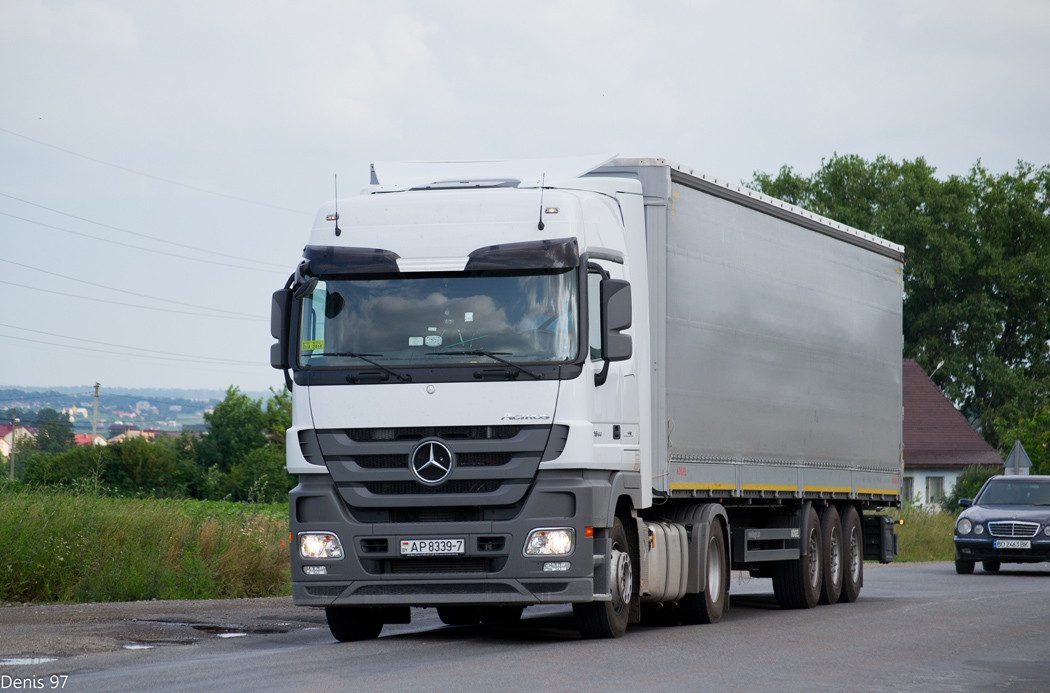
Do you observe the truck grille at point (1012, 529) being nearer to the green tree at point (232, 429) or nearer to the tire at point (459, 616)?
the tire at point (459, 616)

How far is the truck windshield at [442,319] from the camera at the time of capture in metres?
11.3

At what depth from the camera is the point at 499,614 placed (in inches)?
596

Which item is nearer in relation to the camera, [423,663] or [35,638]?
[423,663]

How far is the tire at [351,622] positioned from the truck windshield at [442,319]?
7.24 feet

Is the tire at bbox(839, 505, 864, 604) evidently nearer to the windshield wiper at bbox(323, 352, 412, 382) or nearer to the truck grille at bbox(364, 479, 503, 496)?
the truck grille at bbox(364, 479, 503, 496)

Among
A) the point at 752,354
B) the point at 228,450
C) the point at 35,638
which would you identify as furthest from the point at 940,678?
the point at 228,450

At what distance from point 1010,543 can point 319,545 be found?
732 inches

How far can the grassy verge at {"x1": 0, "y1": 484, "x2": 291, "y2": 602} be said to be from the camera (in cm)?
1606

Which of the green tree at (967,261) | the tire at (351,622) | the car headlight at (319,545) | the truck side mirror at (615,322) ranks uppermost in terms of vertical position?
the green tree at (967,261)

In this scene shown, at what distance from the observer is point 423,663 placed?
1041 centimetres

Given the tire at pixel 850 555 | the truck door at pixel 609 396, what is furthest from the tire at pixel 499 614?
the tire at pixel 850 555

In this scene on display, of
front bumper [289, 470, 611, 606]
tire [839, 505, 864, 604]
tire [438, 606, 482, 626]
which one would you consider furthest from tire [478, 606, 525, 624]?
tire [839, 505, 864, 604]

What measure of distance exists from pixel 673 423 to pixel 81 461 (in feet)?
177

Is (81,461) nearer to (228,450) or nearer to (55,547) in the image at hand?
(228,450)
